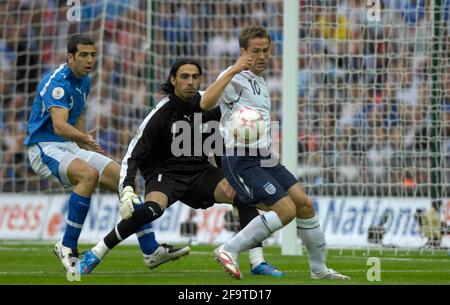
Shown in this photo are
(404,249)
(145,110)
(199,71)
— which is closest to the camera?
(199,71)

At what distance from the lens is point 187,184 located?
9133 millimetres

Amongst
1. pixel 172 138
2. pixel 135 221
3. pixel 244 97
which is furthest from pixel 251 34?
pixel 135 221

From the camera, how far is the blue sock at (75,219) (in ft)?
30.2

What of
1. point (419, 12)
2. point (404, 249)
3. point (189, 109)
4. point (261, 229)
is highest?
point (419, 12)

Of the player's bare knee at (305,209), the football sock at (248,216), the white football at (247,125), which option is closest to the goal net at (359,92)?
the football sock at (248,216)

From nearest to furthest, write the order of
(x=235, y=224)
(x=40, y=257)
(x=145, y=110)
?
(x=40, y=257) < (x=235, y=224) < (x=145, y=110)

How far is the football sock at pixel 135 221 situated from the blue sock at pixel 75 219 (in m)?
0.64

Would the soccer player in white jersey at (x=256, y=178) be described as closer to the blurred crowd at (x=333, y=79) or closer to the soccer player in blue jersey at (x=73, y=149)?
the soccer player in blue jersey at (x=73, y=149)

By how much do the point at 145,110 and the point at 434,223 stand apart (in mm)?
5415

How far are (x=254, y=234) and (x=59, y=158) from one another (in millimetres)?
2411

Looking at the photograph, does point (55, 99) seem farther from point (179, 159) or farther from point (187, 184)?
point (187, 184)

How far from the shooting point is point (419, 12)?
1465 centimetres

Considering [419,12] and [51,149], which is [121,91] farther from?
[51,149]

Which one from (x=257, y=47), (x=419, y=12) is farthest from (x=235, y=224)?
(x=257, y=47)
